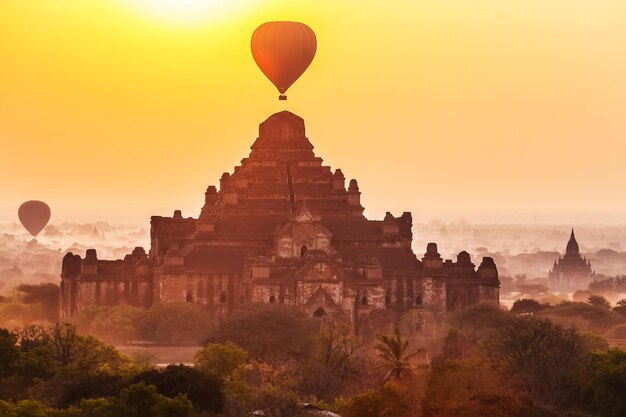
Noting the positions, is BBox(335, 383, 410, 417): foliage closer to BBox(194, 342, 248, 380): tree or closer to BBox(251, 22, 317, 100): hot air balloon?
BBox(194, 342, 248, 380): tree

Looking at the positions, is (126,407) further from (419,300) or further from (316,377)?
(419,300)

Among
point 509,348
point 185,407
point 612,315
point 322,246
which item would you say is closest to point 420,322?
point 322,246

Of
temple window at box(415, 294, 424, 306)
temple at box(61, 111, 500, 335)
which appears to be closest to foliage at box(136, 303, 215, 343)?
temple at box(61, 111, 500, 335)

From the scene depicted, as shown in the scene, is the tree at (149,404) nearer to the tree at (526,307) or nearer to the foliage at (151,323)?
the foliage at (151,323)

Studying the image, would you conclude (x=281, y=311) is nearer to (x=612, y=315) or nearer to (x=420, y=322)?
(x=420, y=322)

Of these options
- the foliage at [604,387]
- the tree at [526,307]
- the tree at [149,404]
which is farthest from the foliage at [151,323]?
the tree at [149,404]
